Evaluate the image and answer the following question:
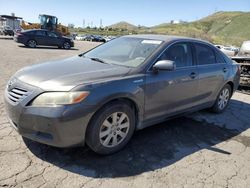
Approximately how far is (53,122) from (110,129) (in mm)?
821

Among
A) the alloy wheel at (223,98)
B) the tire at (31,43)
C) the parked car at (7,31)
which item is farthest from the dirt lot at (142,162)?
the parked car at (7,31)

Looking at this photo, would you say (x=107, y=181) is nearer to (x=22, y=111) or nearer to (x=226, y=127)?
(x=22, y=111)

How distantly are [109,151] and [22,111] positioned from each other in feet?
4.07

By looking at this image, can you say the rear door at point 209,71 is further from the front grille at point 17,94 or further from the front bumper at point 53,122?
the front grille at point 17,94

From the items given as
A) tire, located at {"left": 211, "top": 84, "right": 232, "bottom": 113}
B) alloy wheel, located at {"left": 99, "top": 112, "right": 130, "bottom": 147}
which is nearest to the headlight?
alloy wheel, located at {"left": 99, "top": 112, "right": 130, "bottom": 147}

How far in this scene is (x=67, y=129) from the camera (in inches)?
133

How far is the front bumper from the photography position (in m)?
3.31

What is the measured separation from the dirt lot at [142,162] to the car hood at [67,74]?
0.95 m

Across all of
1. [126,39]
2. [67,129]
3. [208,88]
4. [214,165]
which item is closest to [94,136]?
[67,129]

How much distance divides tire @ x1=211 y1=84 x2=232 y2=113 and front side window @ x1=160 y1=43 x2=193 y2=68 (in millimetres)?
1501

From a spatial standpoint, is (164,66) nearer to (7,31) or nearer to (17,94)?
(17,94)

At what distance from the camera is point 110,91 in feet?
11.9

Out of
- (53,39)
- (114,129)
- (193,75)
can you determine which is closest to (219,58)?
(193,75)

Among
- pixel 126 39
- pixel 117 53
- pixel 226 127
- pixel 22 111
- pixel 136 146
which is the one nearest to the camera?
pixel 22 111
